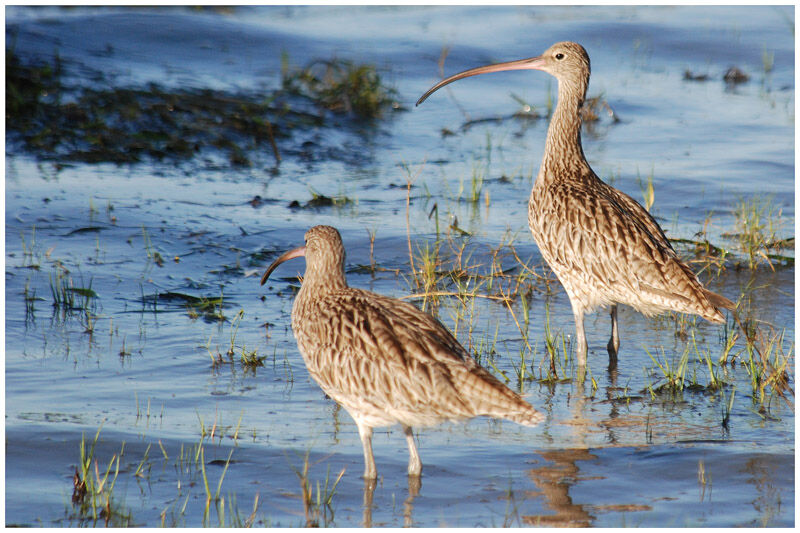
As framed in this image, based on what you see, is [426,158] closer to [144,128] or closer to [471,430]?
[144,128]

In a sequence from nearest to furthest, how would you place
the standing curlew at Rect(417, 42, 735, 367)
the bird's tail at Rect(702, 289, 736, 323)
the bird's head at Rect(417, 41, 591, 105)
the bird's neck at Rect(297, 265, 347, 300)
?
the bird's neck at Rect(297, 265, 347, 300), the bird's tail at Rect(702, 289, 736, 323), the standing curlew at Rect(417, 42, 735, 367), the bird's head at Rect(417, 41, 591, 105)

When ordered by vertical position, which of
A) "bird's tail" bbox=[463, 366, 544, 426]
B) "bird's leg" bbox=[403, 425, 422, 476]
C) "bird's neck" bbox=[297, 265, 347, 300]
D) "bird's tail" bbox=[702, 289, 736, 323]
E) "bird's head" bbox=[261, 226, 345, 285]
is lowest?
"bird's leg" bbox=[403, 425, 422, 476]

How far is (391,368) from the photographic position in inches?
206

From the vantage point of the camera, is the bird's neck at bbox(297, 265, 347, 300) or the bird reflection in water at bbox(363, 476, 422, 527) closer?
the bird reflection in water at bbox(363, 476, 422, 527)

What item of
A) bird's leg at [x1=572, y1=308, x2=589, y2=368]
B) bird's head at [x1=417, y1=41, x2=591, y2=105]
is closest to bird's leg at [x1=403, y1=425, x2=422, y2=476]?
bird's leg at [x1=572, y1=308, x2=589, y2=368]

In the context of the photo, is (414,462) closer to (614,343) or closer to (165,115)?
(614,343)

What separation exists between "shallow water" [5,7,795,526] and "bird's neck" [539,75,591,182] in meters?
1.05

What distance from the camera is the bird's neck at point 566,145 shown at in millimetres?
7754

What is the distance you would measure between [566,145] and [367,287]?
6.18 ft

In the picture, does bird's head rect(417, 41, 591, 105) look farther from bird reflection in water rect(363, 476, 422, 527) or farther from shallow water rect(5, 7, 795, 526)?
bird reflection in water rect(363, 476, 422, 527)

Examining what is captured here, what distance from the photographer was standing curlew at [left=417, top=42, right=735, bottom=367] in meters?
6.89

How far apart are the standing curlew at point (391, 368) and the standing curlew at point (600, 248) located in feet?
6.32

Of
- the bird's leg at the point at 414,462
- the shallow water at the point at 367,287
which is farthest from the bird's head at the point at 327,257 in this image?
→ the bird's leg at the point at 414,462

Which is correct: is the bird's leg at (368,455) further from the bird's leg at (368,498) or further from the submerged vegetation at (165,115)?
the submerged vegetation at (165,115)
